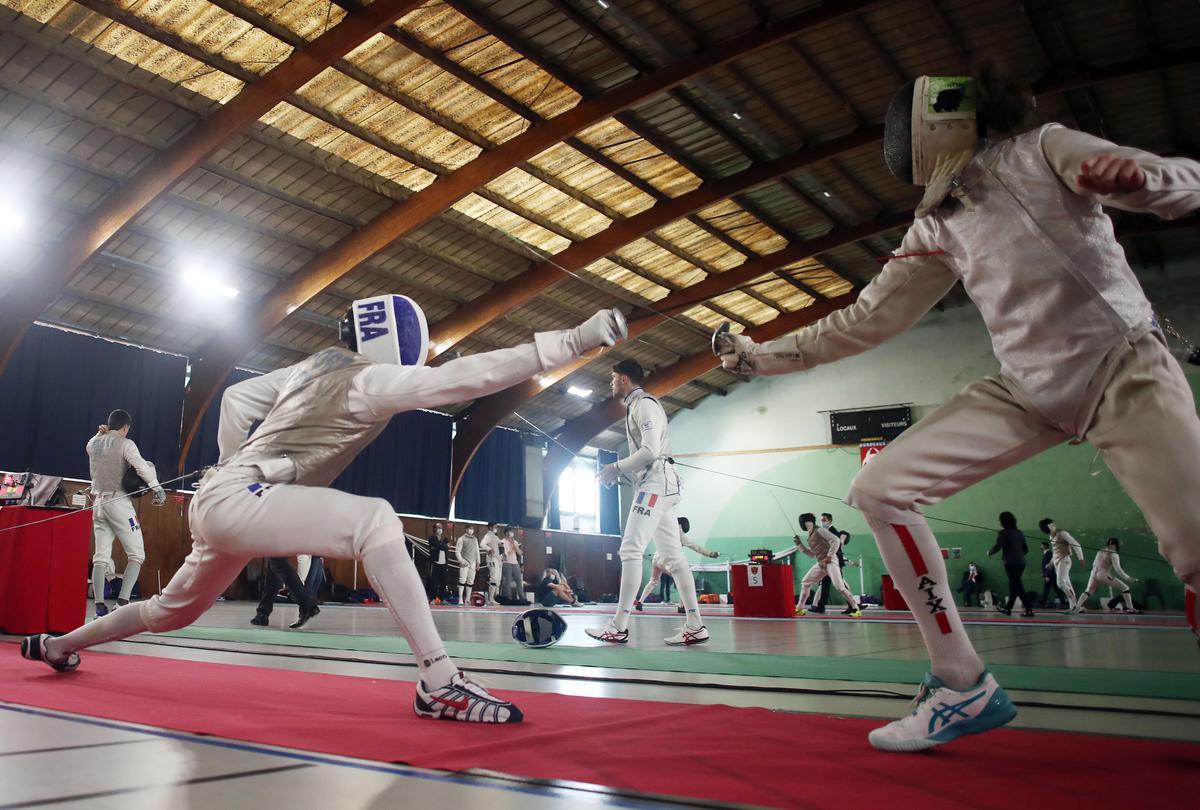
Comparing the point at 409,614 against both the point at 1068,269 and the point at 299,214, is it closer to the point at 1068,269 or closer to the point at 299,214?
the point at 1068,269

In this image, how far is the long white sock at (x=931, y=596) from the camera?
1.97 metres

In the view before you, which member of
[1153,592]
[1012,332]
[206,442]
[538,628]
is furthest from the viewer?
[1153,592]

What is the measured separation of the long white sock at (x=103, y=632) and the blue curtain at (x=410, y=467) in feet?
42.3

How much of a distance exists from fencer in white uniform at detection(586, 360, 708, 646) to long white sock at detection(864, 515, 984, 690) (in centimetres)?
324

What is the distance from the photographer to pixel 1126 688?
3143mm

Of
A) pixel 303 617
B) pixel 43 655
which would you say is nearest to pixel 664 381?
pixel 303 617

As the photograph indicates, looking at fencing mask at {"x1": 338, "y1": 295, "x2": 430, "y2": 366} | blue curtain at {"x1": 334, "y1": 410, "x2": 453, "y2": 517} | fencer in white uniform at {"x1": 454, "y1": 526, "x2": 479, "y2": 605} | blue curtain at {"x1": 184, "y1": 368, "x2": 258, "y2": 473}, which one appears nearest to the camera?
fencing mask at {"x1": 338, "y1": 295, "x2": 430, "y2": 366}

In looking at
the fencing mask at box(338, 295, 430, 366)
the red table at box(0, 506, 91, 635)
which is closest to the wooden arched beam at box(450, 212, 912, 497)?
the red table at box(0, 506, 91, 635)

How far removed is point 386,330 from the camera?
9.25 feet

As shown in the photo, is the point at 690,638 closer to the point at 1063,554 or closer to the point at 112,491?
the point at 112,491

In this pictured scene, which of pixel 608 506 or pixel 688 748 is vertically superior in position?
pixel 608 506

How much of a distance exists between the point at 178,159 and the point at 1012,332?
10387mm

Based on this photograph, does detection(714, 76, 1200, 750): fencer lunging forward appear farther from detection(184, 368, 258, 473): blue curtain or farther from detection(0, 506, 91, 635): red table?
detection(184, 368, 258, 473): blue curtain

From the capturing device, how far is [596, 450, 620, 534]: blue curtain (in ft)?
73.5
